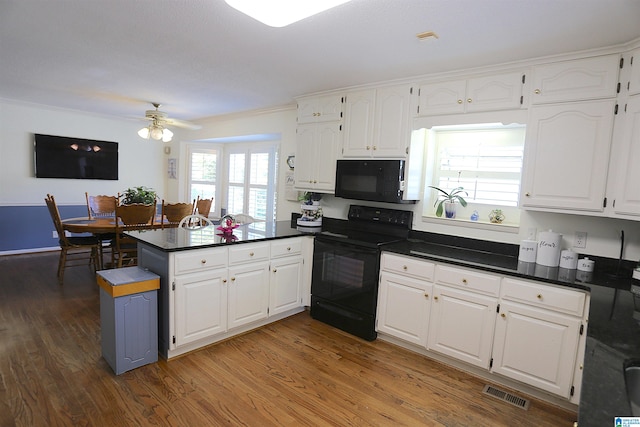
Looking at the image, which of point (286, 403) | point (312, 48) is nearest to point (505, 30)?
point (312, 48)

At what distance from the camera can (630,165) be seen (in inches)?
80.7

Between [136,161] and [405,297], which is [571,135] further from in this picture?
[136,161]

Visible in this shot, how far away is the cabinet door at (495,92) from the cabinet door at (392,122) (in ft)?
1.70

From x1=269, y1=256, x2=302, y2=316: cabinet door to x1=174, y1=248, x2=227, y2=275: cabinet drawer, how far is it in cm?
57

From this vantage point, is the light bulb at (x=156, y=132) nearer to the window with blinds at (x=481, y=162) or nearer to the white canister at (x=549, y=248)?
the window with blinds at (x=481, y=162)

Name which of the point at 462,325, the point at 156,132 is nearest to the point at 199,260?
the point at 462,325

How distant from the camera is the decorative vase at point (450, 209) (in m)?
3.08

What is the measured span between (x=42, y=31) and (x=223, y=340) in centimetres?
259

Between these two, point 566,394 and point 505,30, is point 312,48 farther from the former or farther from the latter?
point 566,394

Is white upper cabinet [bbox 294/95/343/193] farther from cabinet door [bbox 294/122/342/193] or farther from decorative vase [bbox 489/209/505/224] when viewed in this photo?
decorative vase [bbox 489/209/505/224]

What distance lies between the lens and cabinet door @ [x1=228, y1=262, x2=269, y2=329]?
2816mm

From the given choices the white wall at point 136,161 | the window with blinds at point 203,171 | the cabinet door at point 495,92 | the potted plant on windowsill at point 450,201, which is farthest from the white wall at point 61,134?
the cabinet door at point 495,92

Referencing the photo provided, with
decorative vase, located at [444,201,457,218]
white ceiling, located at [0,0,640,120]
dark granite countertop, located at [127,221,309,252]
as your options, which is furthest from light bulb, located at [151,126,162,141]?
decorative vase, located at [444,201,457,218]

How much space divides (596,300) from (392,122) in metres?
1.97
